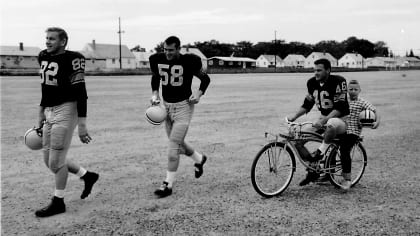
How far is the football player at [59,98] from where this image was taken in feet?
15.5

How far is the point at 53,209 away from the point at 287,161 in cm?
302

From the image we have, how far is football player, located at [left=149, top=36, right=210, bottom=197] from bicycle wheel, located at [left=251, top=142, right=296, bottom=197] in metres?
1.12

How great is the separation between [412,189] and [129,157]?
15.8 ft

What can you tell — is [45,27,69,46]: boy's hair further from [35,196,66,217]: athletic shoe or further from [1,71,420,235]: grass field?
[1,71,420,235]: grass field

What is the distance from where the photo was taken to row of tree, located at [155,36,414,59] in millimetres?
142250

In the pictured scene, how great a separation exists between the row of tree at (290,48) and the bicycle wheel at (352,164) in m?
129

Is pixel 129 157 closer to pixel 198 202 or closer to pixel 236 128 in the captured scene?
pixel 198 202

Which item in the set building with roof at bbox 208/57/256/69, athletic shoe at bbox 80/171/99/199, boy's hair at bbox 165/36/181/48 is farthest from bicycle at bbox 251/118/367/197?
building with roof at bbox 208/57/256/69

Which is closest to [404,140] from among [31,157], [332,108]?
[332,108]

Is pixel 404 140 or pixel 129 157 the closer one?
pixel 129 157

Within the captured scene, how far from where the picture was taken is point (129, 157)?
Answer: 25.8ft

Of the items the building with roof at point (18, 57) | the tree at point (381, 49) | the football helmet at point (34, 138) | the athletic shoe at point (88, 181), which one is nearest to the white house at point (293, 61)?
the tree at point (381, 49)

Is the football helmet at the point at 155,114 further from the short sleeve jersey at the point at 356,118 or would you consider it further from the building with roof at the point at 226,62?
the building with roof at the point at 226,62

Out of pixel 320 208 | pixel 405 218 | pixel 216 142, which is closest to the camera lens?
pixel 405 218
